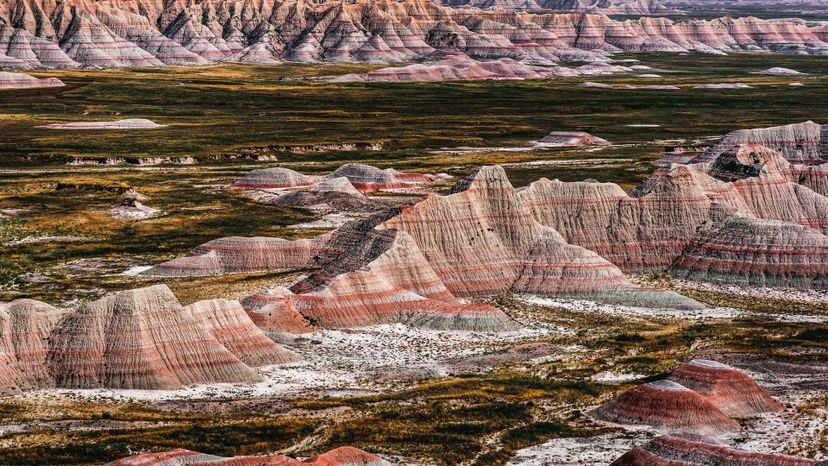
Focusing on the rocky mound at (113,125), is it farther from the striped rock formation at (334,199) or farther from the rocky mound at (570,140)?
the striped rock formation at (334,199)

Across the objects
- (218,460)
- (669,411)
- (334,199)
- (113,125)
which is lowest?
(113,125)

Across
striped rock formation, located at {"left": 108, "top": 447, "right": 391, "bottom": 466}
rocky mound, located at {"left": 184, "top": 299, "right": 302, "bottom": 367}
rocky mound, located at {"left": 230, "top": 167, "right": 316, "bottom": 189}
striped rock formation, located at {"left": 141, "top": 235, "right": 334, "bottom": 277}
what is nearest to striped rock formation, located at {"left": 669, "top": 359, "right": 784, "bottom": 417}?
striped rock formation, located at {"left": 108, "top": 447, "right": 391, "bottom": 466}

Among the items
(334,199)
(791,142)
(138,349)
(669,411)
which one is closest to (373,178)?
(334,199)

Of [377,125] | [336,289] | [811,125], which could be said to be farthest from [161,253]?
[377,125]

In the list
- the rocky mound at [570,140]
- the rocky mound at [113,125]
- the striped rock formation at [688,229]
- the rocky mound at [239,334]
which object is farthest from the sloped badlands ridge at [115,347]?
the rocky mound at [113,125]

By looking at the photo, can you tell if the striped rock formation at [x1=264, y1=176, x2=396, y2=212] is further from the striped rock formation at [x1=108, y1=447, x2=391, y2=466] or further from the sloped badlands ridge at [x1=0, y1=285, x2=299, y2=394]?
the striped rock formation at [x1=108, y1=447, x2=391, y2=466]

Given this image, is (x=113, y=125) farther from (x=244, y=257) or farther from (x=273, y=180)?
(x=244, y=257)

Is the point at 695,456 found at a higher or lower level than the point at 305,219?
higher
